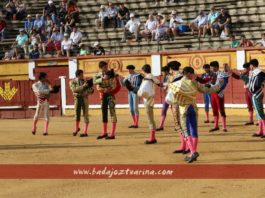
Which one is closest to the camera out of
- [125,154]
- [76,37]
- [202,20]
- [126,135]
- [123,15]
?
[125,154]

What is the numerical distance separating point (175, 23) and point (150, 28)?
33.5 inches

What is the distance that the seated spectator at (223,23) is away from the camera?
2212 cm

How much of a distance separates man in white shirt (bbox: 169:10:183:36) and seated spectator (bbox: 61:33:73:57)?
3399mm

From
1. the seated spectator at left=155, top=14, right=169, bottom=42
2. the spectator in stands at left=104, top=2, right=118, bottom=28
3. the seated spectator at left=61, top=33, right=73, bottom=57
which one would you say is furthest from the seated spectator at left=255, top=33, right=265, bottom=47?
the seated spectator at left=61, top=33, right=73, bottom=57

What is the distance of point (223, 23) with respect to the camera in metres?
22.3

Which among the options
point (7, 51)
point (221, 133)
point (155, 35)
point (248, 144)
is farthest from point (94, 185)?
point (7, 51)

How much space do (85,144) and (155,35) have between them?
34.4 ft

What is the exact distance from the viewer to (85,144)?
518 inches

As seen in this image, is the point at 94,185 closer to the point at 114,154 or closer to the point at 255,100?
the point at 114,154

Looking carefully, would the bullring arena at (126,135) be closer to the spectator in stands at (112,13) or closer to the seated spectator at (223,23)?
the seated spectator at (223,23)

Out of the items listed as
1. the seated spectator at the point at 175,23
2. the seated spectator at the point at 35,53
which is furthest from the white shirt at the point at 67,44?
the seated spectator at the point at 175,23

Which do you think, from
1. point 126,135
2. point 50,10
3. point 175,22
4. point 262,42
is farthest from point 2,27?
point 126,135

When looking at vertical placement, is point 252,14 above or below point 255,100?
above

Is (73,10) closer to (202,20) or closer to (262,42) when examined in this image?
(202,20)
